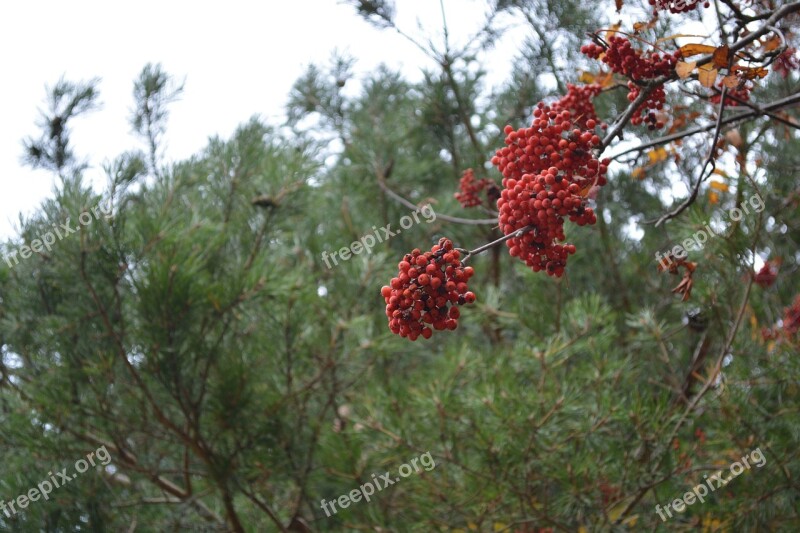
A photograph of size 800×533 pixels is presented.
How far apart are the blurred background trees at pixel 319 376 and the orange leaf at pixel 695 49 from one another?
322 millimetres

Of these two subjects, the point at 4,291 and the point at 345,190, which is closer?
the point at 4,291

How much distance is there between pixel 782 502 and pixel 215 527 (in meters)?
1.15

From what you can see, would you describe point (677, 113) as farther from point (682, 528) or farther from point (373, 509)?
point (373, 509)

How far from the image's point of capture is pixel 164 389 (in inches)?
59.2

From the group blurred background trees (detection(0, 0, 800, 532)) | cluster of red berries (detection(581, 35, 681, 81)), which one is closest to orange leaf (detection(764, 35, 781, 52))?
blurred background trees (detection(0, 0, 800, 532))

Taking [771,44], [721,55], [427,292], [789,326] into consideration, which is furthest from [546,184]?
[789,326]

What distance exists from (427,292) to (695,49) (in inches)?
18.9

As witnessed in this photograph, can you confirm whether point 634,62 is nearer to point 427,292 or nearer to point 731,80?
point 731,80

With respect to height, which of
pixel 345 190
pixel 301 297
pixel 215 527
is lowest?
pixel 215 527

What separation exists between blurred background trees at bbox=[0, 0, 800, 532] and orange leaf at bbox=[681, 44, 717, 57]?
32 cm

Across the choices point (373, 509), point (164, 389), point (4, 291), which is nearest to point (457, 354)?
point (373, 509)

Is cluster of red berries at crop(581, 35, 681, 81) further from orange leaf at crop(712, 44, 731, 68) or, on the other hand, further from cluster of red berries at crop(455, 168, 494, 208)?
cluster of red berries at crop(455, 168, 494, 208)

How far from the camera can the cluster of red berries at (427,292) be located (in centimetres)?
78

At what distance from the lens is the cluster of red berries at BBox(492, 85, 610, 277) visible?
0.79m
